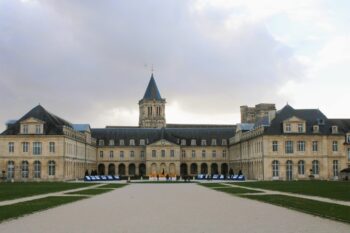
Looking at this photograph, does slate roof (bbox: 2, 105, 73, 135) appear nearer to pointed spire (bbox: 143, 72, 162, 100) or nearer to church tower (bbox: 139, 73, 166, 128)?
church tower (bbox: 139, 73, 166, 128)

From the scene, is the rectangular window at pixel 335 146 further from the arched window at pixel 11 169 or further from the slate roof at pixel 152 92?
the slate roof at pixel 152 92

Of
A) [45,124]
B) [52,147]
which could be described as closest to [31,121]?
[45,124]

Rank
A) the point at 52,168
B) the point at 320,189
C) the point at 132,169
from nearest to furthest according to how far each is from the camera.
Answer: the point at 320,189 < the point at 52,168 < the point at 132,169

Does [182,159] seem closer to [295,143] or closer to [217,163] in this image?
[217,163]

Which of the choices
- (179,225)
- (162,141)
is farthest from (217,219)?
(162,141)

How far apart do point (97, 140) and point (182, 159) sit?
1513 centimetres

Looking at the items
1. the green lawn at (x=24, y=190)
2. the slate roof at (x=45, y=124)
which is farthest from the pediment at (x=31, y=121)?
the green lawn at (x=24, y=190)

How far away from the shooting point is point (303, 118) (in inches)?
2704

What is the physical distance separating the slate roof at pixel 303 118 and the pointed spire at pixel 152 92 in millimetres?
52023

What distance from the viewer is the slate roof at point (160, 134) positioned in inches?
3809

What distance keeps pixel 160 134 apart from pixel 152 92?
80.2 ft

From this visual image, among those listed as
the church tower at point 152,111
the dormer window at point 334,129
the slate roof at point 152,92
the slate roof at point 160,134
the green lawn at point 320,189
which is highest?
the slate roof at point 152,92

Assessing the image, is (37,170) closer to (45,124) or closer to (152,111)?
(45,124)

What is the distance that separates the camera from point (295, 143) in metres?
67.3
